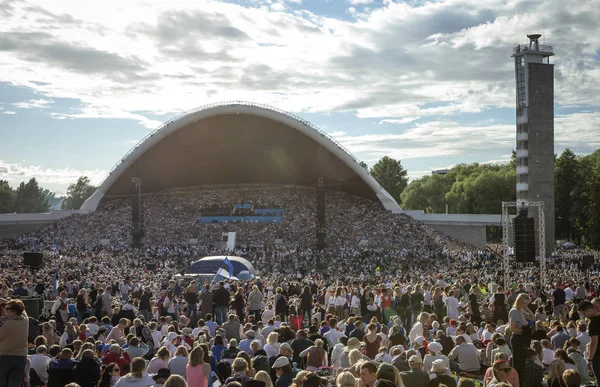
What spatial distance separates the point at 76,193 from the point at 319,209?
91.5m

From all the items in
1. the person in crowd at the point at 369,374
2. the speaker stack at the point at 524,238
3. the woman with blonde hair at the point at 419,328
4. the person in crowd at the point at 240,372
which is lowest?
the woman with blonde hair at the point at 419,328

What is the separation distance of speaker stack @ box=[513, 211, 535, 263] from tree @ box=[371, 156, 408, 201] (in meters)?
73.9

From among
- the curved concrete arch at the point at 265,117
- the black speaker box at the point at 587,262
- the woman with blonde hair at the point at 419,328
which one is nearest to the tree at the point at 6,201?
the curved concrete arch at the point at 265,117

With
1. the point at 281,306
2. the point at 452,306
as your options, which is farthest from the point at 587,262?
the point at 281,306

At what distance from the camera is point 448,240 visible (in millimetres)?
43781

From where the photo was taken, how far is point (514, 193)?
216ft

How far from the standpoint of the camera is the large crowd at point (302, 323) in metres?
6.93

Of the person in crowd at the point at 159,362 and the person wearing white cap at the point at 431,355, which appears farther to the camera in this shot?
the person wearing white cap at the point at 431,355

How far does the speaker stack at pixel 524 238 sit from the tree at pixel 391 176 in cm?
7390

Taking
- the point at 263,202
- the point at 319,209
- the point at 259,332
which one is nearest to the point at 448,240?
the point at 319,209

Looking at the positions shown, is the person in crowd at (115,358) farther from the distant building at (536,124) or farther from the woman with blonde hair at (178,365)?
the distant building at (536,124)

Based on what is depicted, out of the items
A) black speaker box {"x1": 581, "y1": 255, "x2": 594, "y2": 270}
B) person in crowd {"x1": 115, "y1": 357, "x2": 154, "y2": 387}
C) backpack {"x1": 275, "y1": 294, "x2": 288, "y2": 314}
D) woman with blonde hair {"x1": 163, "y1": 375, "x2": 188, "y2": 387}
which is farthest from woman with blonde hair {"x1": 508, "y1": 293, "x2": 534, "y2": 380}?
black speaker box {"x1": 581, "y1": 255, "x2": 594, "y2": 270}

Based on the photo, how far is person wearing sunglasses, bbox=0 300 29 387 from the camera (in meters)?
6.82

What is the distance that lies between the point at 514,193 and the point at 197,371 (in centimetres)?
6427
